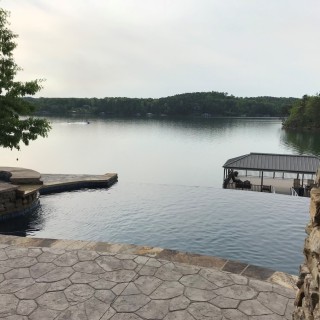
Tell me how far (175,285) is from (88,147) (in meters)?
56.6

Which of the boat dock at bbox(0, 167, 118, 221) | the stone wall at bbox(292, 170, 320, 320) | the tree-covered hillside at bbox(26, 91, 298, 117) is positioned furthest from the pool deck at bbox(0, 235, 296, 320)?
the tree-covered hillside at bbox(26, 91, 298, 117)

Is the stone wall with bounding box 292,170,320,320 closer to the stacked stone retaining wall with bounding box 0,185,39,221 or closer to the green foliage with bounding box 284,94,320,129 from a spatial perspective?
the stacked stone retaining wall with bounding box 0,185,39,221

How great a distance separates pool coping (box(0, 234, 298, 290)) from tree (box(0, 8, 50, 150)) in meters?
8.03

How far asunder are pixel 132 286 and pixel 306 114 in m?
100.0

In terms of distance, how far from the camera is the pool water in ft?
35.5

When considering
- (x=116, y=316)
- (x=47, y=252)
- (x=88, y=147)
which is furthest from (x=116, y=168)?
(x=116, y=316)

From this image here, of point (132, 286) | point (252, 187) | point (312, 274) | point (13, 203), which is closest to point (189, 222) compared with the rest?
Result: point (132, 286)

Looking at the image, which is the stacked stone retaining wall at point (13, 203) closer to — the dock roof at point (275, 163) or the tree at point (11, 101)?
the tree at point (11, 101)

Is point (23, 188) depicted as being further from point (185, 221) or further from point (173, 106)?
point (173, 106)

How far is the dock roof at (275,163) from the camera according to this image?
23688mm

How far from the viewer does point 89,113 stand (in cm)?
18912

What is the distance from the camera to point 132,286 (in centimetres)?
624

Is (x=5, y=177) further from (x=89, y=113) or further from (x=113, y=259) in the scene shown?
(x=89, y=113)

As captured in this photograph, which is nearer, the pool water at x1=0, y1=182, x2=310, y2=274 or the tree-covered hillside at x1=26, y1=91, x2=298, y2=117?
the pool water at x1=0, y1=182, x2=310, y2=274
